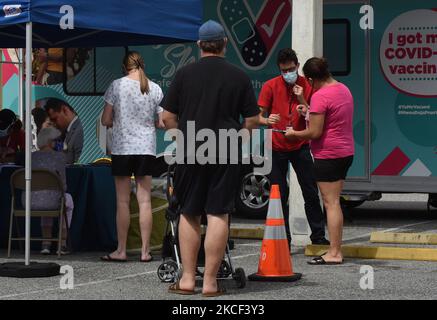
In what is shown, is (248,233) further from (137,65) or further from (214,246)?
(214,246)

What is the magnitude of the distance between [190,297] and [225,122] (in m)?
1.31

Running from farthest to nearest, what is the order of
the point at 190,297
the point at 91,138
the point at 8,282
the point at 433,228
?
the point at 91,138 → the point at 433,228 → the point at 8,282 → the point at 190,297

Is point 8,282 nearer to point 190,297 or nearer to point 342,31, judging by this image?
point 190,297

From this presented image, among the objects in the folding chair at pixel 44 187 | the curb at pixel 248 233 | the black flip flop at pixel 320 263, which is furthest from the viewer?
the curb at pixel 248 233

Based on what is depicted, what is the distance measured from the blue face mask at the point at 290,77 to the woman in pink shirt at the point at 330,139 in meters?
→ 0.50

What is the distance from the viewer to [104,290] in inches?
334

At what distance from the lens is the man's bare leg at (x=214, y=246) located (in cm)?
805

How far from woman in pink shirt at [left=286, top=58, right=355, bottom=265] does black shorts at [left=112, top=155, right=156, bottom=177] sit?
4.89 feet

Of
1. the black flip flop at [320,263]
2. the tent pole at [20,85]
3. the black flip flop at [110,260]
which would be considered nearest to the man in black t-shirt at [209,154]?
the black flip flop at [320,263]

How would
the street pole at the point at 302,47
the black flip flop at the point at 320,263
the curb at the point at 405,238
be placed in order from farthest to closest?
the curb at the point at 405,238 → the street pole at the point at 302,47 → the black flip flop at the point at 320,263

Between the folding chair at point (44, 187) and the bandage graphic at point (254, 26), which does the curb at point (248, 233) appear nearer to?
the folding chair at point (44, 187)

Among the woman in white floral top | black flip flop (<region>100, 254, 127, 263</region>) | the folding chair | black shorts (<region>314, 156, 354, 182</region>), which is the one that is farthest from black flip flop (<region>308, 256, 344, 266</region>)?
the folding chair

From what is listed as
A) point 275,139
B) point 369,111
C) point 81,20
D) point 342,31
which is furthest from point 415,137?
point 81,20

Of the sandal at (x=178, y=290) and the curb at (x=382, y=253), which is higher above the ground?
the curb at (x=382, y=253)
